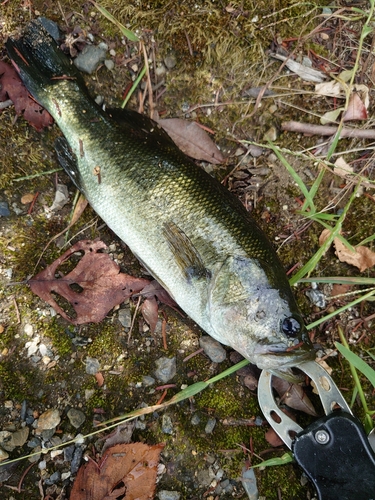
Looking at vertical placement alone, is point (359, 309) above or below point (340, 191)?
below

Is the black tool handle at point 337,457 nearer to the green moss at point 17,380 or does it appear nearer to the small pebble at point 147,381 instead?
the small pebble at point 147,381

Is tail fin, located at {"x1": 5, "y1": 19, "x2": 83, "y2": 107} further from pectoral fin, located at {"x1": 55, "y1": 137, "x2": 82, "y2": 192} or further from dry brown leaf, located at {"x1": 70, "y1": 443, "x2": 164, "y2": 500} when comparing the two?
dry brown leaf, located at {"x1": 70, "y1": 443, "x2": 164, "y2": 500}

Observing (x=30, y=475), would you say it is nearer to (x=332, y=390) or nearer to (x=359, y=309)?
(x=332, y=390)

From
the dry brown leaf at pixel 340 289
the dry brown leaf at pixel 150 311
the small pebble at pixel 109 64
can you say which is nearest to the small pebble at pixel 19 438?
the dry brown leaf at pixel 150 311

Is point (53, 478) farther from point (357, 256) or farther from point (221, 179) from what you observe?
point (357, 256)

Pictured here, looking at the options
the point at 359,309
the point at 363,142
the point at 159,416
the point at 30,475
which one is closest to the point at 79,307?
the point at 159,416

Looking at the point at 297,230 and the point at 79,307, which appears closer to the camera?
the point at 79,307

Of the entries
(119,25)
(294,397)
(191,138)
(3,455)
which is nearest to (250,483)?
(294,397)
